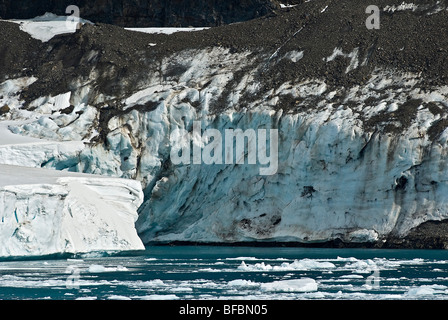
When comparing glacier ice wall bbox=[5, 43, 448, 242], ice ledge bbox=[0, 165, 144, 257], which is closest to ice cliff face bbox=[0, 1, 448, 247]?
glacier ice wall bbox=[5, 43, 448, 242]

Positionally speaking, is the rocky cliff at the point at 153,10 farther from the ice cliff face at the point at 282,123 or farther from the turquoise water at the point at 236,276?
the turquoise water at the point at 236,276

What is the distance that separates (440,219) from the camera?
35.7 meters

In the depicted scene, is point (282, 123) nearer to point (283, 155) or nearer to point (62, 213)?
point (283, 155)

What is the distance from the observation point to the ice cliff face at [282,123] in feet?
120

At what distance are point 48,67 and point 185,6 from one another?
8.99 metres

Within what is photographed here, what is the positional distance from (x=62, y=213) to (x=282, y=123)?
1196cm

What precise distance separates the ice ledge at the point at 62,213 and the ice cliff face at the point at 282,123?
5.75 meters

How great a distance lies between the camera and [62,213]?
30219 millimetres

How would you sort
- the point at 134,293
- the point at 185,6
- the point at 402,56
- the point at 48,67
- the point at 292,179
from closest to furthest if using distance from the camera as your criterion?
the point at 134,293 < the point at 292,179 < the point at 402,56 < the point at 48,67 < the point at 185,6

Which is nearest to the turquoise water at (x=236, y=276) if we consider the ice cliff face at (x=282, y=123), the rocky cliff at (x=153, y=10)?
the ice cliff face at (x=282, y=123)

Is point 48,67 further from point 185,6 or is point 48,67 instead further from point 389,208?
point 389,208

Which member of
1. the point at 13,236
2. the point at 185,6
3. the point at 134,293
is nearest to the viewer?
the point at 134,293

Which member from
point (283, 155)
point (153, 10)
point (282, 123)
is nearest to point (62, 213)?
point (283, 155)
